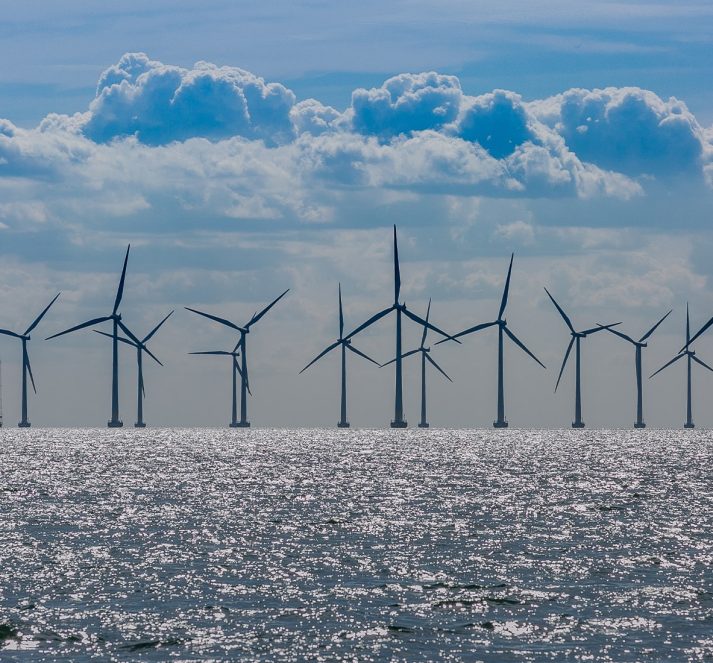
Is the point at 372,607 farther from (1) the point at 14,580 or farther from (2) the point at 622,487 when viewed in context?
(2) the point at 622,487

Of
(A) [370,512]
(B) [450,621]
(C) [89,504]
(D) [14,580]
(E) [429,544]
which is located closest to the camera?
(B) [450,621]

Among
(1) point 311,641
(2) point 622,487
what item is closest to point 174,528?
(1) point 311,641

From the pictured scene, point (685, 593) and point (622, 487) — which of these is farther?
point (622, 487)

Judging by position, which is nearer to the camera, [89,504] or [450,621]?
[450,621]

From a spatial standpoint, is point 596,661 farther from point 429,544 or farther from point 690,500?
point 690,500

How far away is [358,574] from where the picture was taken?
57.0 metres

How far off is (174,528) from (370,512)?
14.8m

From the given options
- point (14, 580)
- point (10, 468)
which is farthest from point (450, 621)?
point (10, 468)

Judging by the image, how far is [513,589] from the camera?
53094 mm

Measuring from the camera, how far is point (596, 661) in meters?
40.7

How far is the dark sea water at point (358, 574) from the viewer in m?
43.5

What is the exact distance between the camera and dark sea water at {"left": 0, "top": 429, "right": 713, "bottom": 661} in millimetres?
43469

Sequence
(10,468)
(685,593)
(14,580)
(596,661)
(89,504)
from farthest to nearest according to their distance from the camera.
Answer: (10,468) < (89,504) < (14,580) < (685,593) < (596,661)

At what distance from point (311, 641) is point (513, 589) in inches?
468
